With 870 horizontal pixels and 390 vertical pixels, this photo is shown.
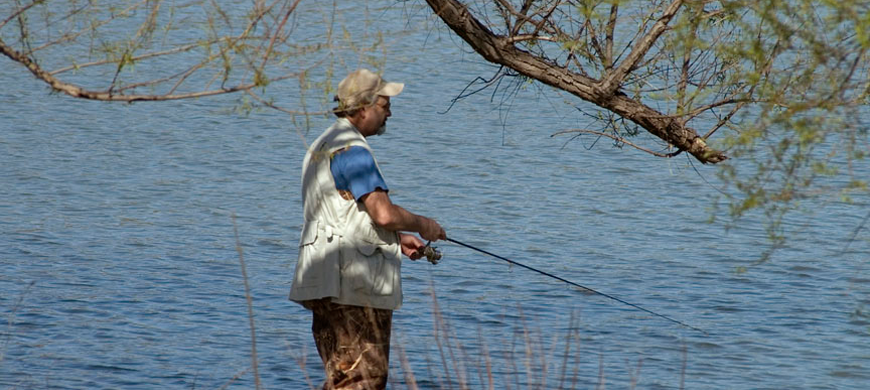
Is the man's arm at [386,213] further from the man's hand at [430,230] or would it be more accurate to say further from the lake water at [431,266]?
the lake water at [431,266]

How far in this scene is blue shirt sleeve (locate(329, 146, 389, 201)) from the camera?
4172mm

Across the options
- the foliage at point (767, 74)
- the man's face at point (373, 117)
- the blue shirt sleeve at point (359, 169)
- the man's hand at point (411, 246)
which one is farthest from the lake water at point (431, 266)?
the foliage at point (767, 74)

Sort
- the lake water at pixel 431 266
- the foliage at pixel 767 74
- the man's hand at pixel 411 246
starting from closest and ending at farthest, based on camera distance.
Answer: the foliage at pixel 767 74, the man's hand at pixel 411 246, the lake water at pixel 431 266

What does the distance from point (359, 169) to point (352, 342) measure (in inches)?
24.3

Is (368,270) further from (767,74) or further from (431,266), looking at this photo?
(431,266)

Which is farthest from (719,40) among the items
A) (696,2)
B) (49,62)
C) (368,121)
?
(49,62)

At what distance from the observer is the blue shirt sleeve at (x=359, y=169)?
417 cm

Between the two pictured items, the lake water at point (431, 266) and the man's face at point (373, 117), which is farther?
the lake water at point (431, 266)

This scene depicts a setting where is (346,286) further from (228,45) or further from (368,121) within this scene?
(228,45)

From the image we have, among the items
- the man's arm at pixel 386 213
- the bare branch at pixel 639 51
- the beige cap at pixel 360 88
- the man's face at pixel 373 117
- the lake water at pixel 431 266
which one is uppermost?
the bare branch at pixel 639 51

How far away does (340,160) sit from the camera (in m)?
4.19

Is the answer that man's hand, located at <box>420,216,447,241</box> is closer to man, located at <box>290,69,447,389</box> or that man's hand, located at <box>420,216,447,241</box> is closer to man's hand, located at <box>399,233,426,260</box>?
man, located at <box>290,69,447,389</box>

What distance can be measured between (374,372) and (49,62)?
10.2m

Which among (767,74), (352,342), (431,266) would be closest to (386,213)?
(352,342)
